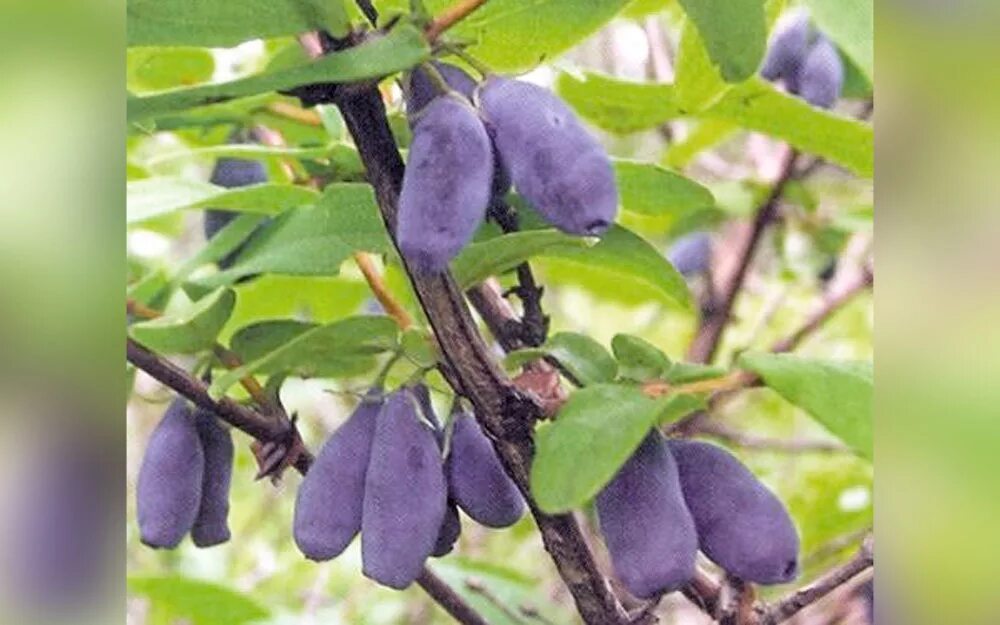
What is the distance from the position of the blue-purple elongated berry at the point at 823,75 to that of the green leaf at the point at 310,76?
30cm

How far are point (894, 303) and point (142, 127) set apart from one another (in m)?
0.17

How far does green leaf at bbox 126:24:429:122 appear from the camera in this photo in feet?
0.97

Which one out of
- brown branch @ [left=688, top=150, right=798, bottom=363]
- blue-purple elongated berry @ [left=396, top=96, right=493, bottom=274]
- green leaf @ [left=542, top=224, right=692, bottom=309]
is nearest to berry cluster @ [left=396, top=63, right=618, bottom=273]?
blue-purple elongated berry @ [left=396, top=96, right=493, bottom=274]

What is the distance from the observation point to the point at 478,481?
1.18 feet

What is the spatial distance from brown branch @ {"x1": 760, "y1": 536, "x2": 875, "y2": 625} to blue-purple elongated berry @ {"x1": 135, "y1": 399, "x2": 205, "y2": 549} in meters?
0.16

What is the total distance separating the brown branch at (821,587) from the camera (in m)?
0.36

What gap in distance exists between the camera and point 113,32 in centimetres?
23

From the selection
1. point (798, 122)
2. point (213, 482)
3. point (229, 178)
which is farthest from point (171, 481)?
point (798, 122)

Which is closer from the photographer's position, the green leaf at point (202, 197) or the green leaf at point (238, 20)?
the green leaf at point (238, 20)

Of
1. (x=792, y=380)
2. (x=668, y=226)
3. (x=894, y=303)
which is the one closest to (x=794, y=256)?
(x=668, y=226)

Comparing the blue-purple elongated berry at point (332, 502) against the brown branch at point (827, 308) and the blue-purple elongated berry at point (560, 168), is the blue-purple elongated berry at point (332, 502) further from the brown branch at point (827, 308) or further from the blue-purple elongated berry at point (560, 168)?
the brown branch at point (827, 308)

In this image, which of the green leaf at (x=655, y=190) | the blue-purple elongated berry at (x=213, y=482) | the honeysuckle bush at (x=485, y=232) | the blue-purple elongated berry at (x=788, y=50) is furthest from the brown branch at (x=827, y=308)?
the blue-purple elongated berry at (x=213, y=482)

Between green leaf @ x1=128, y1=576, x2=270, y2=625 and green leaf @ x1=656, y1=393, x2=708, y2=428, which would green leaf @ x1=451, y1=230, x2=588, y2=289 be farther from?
green leaf @ x1=128, y1=576, x2=270, y2=625

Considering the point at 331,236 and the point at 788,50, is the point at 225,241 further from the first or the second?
the point at 788,50
